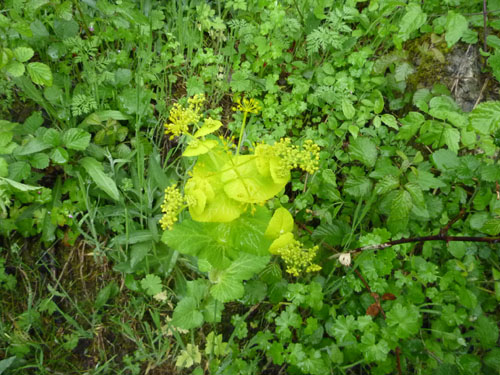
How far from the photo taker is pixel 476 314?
1899 millimetres

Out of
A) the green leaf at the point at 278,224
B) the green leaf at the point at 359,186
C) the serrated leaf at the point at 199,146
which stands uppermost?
the serrated leaf at the point at 199,146

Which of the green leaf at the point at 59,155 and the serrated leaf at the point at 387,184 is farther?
the green leaf at the point at 59,155

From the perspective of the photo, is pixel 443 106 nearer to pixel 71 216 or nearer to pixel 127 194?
pixel 127 194

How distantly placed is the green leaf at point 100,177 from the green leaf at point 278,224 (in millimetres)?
1069

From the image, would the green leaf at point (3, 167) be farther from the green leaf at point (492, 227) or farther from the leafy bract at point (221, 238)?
the green leaf at point (492, 227)

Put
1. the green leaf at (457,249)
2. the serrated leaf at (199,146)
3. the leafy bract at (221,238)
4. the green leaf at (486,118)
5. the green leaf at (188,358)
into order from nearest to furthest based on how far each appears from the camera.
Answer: the green leaf at (486,118), the serrated leaf at (199,146), the leafy bract at (221,238), the green leaf at (457,249), the green leaf at (188,358)

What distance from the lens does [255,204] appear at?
5.24ft

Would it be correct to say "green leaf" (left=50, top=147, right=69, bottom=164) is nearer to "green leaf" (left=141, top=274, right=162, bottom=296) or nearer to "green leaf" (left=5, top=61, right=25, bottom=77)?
"green leaf" (left=5, top=61, right=25, bottom=77)

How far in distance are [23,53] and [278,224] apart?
1596 millimetres

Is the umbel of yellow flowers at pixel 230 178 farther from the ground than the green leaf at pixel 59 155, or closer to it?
farther from the ground

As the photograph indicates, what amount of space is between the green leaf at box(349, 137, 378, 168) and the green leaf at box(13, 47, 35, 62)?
6.04ft

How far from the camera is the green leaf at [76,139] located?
6.50 feet

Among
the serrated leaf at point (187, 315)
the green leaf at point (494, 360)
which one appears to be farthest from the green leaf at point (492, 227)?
the serrated leaf at point (187, 315)

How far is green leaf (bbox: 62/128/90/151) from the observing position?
198cm
